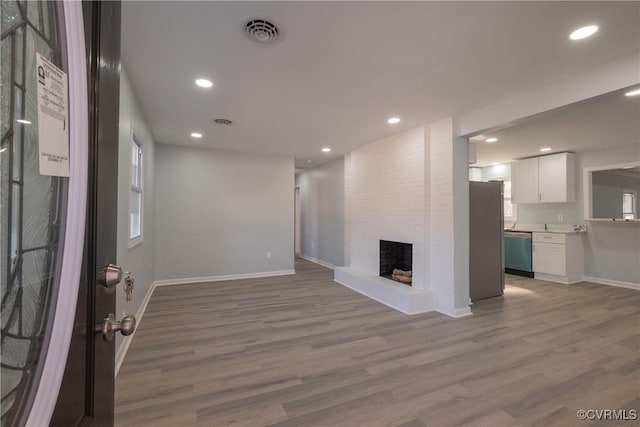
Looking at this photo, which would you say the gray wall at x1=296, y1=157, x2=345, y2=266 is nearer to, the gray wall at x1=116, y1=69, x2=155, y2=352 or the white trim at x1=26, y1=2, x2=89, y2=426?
the gray wall at x1=116, y1=69, x2=155, y2=352

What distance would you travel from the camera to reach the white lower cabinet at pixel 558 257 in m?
4.93

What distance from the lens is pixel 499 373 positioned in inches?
84.5

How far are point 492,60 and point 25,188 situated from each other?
2671 millimetres

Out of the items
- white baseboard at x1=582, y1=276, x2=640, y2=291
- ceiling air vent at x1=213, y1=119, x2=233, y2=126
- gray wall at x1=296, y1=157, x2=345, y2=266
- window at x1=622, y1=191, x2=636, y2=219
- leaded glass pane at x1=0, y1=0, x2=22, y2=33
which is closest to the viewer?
leaded glass pane at x1=0, y1=0, x2=22, y2=33

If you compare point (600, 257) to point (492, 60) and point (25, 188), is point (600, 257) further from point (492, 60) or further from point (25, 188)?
point (25, 188)

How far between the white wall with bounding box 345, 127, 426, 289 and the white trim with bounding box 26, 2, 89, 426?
3.60m

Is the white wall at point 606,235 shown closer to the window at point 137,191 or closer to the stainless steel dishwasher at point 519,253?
the stainless steel dishwasher at point 519,253

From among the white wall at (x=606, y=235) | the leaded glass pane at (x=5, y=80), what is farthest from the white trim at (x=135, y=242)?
the white wall at (x=606, y=235)

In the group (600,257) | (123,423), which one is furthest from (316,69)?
(600,257)

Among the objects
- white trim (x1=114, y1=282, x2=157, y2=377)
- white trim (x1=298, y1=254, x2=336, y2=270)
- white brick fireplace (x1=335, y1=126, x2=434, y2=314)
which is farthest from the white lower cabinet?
white trim (x1=114, y1=282, x2=157, y2=377)

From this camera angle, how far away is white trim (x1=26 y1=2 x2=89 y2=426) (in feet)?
1.45

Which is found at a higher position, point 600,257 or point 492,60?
point 492,60

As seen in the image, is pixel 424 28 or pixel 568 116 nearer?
pixel 424 28

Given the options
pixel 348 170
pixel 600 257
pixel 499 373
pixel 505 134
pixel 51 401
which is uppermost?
pixel 505 134
